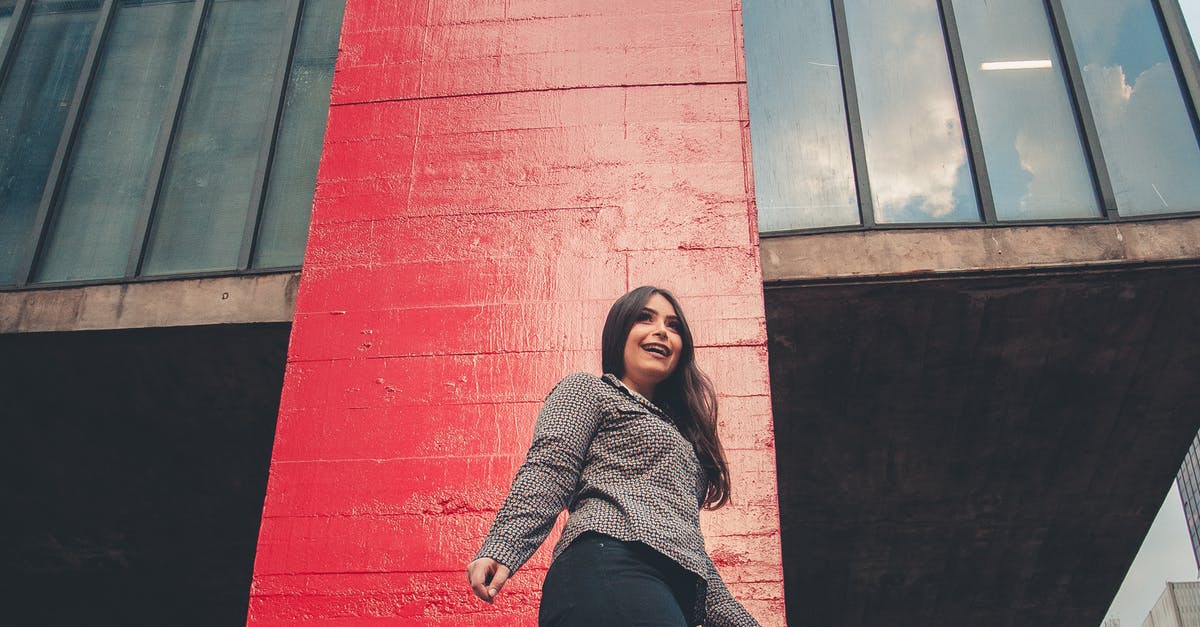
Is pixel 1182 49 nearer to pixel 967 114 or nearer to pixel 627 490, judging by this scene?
pixel 967 114

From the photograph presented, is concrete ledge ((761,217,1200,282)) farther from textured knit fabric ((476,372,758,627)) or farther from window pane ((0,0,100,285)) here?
window pane ((0,0,100,285))

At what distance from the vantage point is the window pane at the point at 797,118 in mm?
6074

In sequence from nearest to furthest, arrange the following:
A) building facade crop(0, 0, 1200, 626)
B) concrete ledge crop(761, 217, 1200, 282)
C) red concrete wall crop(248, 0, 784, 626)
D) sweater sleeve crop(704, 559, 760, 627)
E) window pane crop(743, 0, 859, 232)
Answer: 1. sweater sleeve crop(704, 559, 760, 627)
2. red concrete wall crop(248, 0, 784, 626)
3. building facade crop(0, 0, 1200, 626)
4. concrete ledge crop(761, 217, 1200, 282)
5. window pane crop(743, 0, 859, 232)

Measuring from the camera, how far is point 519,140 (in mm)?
4723

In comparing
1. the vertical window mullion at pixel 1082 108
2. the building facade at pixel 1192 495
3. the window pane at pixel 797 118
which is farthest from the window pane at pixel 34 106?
the building facade at pixel 1192 495

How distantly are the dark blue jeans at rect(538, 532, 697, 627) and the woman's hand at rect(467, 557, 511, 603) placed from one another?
0.11 metres

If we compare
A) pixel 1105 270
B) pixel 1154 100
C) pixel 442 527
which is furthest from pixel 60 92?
pixel 1154 100

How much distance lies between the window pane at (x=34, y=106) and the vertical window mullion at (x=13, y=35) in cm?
4

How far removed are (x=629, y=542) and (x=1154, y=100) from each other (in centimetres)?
601

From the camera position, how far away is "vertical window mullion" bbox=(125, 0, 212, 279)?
246 inches

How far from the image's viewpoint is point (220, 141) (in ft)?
21.8

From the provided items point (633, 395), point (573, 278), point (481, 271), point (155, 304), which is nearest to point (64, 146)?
point (155, 304)

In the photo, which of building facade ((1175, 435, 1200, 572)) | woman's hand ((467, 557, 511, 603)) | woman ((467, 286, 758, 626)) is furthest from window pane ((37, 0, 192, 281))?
building facade ((1175, 435, 1200, 572))

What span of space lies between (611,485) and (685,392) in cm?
52
